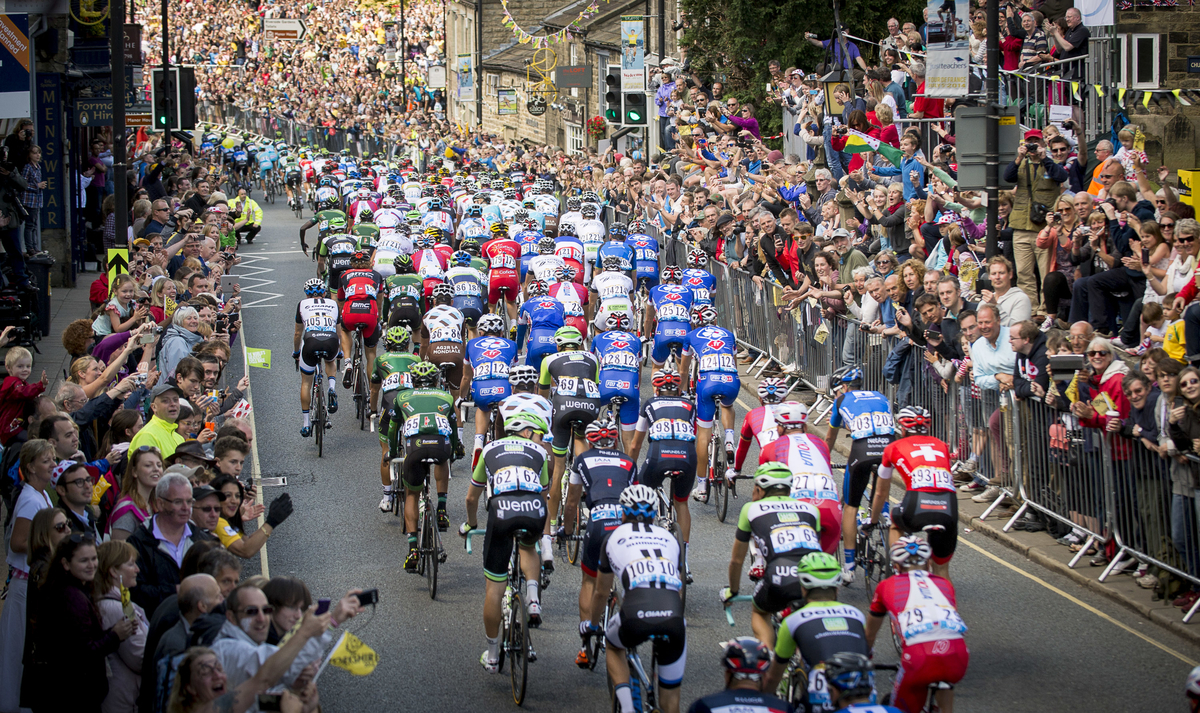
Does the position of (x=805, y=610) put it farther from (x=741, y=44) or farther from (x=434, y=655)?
(x=741, y=44)

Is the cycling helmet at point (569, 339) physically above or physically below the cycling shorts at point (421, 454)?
above

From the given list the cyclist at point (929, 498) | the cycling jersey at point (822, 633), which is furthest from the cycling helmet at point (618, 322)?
the cycling jersey at point (822, 633)

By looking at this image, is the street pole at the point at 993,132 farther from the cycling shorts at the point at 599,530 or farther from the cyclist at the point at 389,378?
the cycling shorts at the point at 599,530

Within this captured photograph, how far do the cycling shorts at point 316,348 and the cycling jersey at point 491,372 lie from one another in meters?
3.08

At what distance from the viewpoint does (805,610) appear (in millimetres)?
7242

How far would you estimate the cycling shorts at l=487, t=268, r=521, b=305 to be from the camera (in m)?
18.7

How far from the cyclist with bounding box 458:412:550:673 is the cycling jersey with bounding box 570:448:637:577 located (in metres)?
0.32

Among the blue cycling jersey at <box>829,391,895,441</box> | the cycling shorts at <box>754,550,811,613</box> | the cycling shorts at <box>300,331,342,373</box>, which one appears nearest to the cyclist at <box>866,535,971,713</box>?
the cycling shorts at <box>754,550,811,613</box>

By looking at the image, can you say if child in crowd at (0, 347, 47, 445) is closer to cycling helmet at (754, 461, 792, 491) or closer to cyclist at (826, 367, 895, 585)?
cycling helmet at (754, 461, 792, 491)

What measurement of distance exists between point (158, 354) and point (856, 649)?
8739 millimetres

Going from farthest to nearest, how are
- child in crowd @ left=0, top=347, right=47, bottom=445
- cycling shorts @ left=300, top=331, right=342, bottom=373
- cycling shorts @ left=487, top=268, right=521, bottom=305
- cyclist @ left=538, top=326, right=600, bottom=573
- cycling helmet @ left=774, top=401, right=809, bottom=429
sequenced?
1. cycling shorts @ left=487, top=268, right=521, bottom=305
2. cycling shorts @ left=300, top=331, right=342, bottom=373
3. cyclist @ left=538, top=326, right=600, bottom=573
4. child in crowd @ left=0, top=347, right=47, bottom=445
5. cycling helmet @ left=774, top=401, right=809, bottom=429

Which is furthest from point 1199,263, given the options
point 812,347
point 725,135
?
point 725,135

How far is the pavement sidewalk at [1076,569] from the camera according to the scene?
32.2 feet

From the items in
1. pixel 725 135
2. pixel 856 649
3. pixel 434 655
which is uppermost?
pixel 725 135
